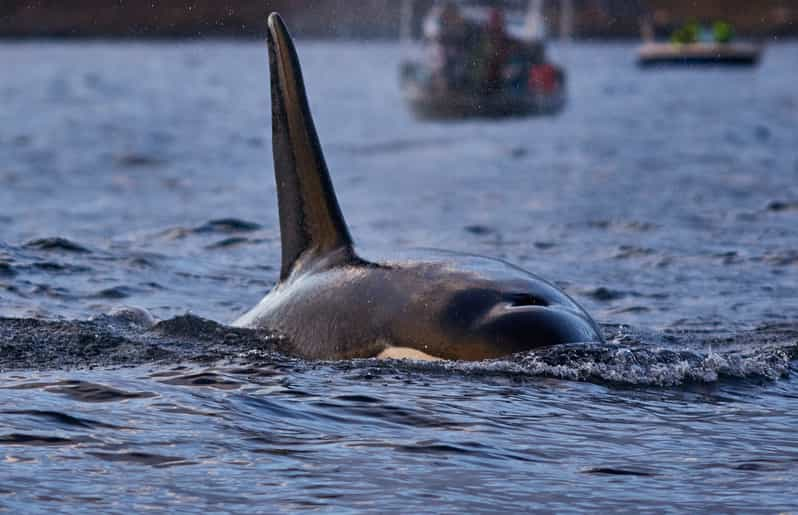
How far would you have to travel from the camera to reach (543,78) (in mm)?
51031

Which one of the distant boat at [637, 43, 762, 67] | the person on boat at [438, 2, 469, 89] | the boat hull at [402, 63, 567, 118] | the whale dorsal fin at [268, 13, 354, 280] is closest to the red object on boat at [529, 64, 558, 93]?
the boat hull at [402, 63, 567, 118]

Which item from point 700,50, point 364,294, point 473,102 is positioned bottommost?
point 473,102

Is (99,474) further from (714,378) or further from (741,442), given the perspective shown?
(714,378)

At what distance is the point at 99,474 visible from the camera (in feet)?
20.7

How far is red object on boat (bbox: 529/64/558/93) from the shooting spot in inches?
1993

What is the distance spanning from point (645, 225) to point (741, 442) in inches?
443

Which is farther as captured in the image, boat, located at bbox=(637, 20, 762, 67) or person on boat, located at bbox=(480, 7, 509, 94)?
boat, located at bbox=(637, 20, 762, 67)

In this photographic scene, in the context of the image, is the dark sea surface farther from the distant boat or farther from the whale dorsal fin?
the distant boat

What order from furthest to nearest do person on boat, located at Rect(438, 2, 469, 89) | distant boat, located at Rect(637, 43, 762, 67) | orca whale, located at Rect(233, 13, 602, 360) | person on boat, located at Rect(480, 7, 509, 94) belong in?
1. distant boat, located at Rect(637, 43, 762, 67)
2. person on boat, located at Rect(438, 2, 469, 89)
3. person on boat, located at Rect(480, 7, 509, 94)
4. orca whale, located at Rect(233, 13, 602, 360)

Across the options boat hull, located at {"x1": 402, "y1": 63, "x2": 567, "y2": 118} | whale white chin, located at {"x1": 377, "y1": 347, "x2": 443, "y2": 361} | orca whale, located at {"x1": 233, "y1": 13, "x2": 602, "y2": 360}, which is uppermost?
orca whale, located at {"x1": 233, "y1": 13, "x2": 602, "y2": 360}

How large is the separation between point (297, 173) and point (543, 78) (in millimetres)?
42450

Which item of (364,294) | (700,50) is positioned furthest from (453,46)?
(700,50)

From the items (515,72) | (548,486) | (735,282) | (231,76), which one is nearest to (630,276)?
(735,282)

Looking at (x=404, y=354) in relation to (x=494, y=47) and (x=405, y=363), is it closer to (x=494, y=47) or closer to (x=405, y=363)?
(x=405, y=363)
